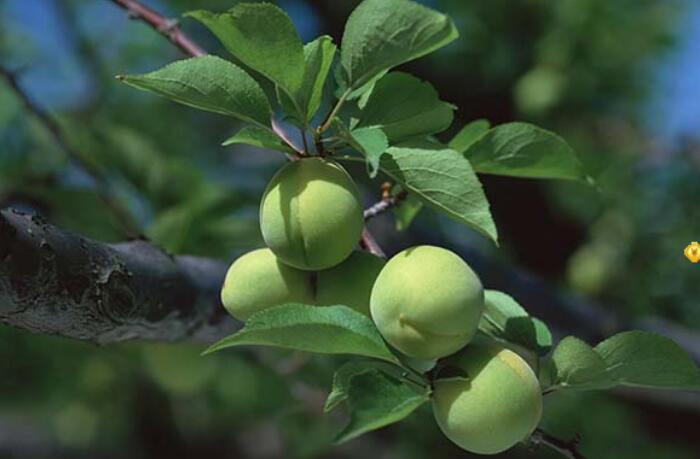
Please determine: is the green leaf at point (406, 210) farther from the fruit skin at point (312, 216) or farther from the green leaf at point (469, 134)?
the fruit skin at point (312, 216)

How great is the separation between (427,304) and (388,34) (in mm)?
164

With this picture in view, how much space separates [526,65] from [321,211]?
2.17m

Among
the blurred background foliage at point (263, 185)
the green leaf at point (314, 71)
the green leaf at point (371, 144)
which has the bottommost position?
the blurred background foliage at point (263, 185)

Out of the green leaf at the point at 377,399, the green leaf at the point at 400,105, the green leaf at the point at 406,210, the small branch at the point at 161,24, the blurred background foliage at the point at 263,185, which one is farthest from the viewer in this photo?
the blurred background foliage at the point at 263,185

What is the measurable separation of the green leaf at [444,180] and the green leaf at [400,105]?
0.13 ft

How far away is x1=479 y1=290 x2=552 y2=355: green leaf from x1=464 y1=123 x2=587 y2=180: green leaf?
0.11 m

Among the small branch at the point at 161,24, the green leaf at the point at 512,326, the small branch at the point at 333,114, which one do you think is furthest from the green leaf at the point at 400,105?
the small branch at the point at 161,24

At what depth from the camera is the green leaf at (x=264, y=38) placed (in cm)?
54

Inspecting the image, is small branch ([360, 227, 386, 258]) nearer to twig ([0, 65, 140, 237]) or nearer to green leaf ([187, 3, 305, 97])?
green leaf ([187, 3, 305, 97])

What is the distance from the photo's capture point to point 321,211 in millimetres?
560

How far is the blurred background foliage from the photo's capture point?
132 cm

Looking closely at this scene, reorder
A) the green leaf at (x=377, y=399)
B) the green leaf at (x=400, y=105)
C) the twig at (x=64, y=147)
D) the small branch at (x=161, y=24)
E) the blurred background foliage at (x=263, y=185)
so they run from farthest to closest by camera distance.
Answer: the blurred background foliage at (x=263, y=185) < the twig at (x=64, y=147) < the small branch at (x=161, y=24) < the green leaf at (x=400, y=105) < the green leaf at (x=377, y=399)

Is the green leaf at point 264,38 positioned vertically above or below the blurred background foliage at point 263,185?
above

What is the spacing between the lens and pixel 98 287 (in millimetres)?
646
